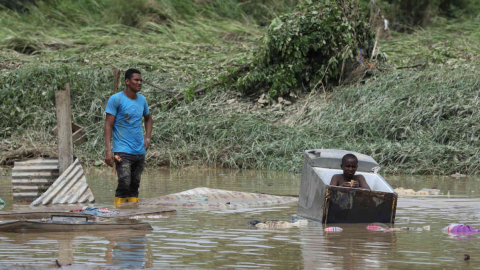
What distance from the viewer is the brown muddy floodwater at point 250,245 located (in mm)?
5328

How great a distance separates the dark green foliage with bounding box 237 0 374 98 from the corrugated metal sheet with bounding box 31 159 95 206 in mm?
8365

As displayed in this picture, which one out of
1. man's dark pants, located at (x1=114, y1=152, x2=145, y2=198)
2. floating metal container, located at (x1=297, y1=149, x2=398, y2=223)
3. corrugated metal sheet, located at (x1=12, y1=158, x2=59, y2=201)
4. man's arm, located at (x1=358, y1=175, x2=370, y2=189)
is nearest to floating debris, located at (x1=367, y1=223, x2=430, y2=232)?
floating metal container, located at (x1=297, y1=149, x2=398, y2=223)

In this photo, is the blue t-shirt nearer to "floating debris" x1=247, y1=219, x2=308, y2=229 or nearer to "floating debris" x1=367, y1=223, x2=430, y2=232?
"floating debris" x1=247, y1=219, x2=308, y2=229

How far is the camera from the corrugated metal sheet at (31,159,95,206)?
8.70 meters

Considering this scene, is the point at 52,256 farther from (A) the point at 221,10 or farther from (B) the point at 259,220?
(A) the point at 221,10

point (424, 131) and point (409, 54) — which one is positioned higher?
point (409, 54)

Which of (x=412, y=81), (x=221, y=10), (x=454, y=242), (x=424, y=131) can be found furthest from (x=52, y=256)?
(x=221, y=10)

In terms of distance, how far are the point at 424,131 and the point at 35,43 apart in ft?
37.0

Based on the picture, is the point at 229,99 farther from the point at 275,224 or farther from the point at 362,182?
the point at 275,224

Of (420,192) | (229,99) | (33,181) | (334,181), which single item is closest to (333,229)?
(334,181)

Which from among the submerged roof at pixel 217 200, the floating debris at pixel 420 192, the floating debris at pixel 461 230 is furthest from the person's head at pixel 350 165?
the floating debris at pixel 420 192

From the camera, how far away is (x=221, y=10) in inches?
974

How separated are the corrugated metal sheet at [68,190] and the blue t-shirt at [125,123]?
2.42ft

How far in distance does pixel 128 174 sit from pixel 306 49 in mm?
9249
